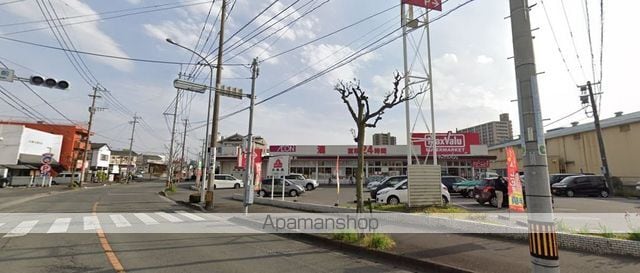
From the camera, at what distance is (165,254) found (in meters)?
7.31

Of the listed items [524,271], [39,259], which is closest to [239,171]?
[39,259]

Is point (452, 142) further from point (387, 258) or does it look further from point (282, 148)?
point (387, 258)

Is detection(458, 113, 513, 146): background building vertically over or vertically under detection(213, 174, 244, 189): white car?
over

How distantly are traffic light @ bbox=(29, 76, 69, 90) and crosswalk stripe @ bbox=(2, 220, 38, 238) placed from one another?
4844 millimetres

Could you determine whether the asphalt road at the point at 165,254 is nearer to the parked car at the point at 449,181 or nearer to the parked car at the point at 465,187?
the parked car at the point at 465,187

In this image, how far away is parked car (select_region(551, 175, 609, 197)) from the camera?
77.9ft

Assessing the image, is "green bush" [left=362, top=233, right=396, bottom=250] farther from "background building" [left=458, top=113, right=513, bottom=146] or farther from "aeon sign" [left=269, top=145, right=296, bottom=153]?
"background building" [left=458, top=113, right=513, bottom=146]

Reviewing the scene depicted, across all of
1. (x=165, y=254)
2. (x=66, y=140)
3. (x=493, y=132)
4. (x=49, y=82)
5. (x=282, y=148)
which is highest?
(x=493, y=132)

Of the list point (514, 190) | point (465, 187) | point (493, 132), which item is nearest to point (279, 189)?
point (465, 187)

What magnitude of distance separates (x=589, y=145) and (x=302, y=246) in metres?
39.7

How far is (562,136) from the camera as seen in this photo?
132ft

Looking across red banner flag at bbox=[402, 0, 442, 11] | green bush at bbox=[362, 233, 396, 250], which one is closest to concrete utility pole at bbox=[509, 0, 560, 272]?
green bush at bbox=[362, 233, 396, 250]

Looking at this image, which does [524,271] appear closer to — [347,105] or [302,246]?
[302,246]

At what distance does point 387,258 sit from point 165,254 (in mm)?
4817
